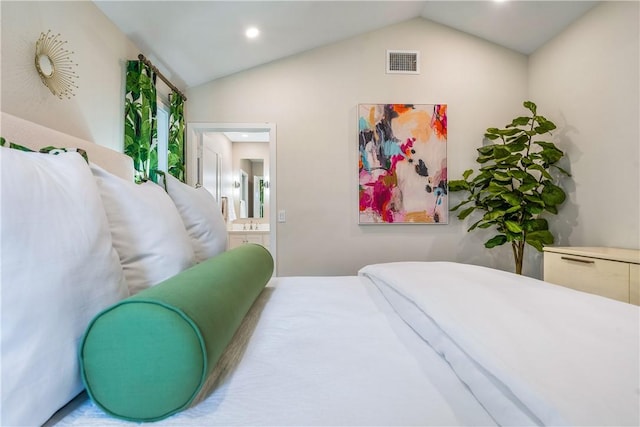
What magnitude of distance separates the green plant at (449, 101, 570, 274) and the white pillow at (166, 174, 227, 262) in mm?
2372

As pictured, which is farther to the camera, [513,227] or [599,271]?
[513,227]

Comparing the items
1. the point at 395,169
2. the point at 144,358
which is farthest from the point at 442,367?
the point at 395,169

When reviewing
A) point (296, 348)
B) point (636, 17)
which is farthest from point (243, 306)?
point (636, 17)

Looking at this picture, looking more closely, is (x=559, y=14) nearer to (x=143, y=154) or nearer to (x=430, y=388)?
(x=430, y=388)

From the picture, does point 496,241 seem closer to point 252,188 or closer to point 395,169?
point 395,169

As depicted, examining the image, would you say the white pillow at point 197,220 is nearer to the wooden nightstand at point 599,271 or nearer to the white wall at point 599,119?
the wooden nightstand at point 599,271

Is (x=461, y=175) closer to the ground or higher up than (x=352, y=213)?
higher up

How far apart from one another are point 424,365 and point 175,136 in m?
2.79

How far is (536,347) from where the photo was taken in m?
0.65

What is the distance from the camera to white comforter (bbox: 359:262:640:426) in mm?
485

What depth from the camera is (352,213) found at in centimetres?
309

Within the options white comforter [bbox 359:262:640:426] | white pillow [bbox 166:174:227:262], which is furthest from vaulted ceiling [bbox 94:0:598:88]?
white comforter [bbox 359:262:640:426]

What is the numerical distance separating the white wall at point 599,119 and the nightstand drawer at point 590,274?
0.40 m

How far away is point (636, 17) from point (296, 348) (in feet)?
10.1
